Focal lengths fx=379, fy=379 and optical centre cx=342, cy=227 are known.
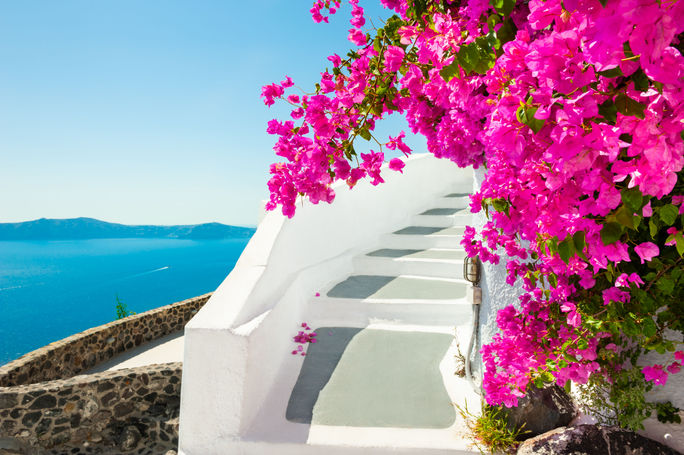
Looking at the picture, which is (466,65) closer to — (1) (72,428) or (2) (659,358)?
(2) (659,358)

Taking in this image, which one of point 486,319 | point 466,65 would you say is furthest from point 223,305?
point 466,65

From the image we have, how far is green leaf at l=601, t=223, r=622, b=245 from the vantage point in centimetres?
100

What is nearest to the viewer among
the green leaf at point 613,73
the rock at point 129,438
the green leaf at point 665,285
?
the green leaf at point 613,73

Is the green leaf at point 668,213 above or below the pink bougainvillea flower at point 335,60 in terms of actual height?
below

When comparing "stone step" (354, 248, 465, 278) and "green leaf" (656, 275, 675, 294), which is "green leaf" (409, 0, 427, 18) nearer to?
"green leaf" (656, 275, 675, 294)

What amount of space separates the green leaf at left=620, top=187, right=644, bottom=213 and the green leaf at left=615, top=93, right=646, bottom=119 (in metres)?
0.19

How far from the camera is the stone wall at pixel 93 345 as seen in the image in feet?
21.5

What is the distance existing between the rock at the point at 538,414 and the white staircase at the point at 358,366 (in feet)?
1.18

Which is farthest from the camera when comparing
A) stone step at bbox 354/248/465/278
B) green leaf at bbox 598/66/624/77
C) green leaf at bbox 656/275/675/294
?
stone step at bbox 354/248/465/278

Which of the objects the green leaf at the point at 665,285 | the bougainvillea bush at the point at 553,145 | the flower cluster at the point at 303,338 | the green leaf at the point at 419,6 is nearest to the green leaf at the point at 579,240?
the bougainvillea bush at the point at 553,145

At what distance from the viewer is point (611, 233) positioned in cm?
101

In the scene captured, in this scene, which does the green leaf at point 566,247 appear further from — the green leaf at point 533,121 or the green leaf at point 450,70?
the green leaf at point 450,70

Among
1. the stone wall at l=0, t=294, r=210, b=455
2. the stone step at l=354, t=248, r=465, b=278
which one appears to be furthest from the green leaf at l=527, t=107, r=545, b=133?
the stone wall at l=0, t=294, r=210, b=455

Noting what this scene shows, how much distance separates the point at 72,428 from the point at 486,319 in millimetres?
4758
